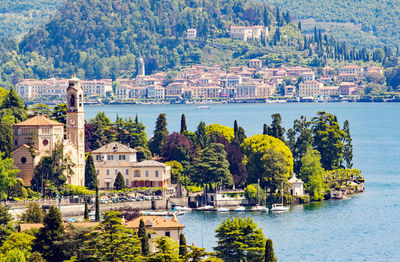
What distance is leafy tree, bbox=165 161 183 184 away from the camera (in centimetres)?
7868

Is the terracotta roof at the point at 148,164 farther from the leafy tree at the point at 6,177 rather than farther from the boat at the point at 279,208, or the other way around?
the leafy tree at the point at 6,177

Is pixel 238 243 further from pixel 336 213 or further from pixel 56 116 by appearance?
pixel 56 116

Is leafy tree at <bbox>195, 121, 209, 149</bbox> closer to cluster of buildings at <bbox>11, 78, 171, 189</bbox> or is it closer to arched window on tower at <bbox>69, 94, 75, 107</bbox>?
cluster of buildings at <bbox>11, 78, 171, 189</bbox>

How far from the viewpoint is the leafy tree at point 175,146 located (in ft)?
267

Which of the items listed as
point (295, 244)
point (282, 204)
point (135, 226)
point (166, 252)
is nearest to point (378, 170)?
point (282, 204)

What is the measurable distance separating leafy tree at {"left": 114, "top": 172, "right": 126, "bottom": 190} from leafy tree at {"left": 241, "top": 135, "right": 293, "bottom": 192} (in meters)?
8.55

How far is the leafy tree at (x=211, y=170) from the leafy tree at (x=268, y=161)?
201 cm

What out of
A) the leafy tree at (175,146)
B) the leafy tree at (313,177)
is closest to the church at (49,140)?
the leafy tree at (175,146)

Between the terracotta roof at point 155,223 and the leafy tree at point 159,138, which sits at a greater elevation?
the leafy tree at point 159,138

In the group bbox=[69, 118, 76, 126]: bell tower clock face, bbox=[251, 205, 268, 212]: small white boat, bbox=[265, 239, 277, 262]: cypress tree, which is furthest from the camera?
bbox=[69, 118, 76, 126]: bell tower clock face

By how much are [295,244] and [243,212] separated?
1119cm

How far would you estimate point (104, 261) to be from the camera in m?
41.4

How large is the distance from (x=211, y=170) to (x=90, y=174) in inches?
313

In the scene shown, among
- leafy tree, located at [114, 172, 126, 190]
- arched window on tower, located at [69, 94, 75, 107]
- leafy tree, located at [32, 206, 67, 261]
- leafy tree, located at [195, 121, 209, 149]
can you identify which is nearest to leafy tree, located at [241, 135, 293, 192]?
leafy tree, located at [195, 121, 209, 149]
